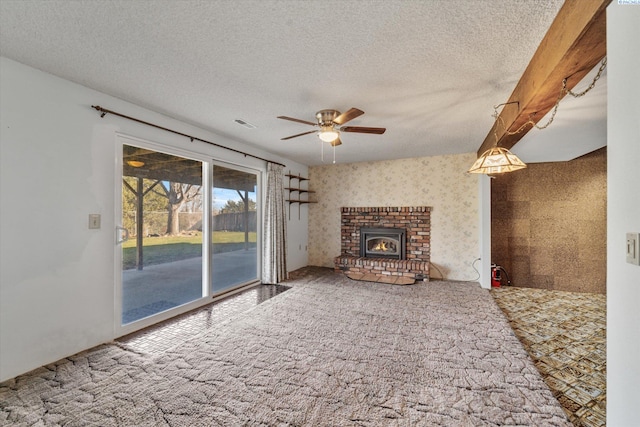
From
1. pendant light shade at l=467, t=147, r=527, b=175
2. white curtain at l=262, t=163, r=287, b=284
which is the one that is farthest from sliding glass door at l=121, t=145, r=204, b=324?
pendant light shade at l=467, t=147, r=527, b=175

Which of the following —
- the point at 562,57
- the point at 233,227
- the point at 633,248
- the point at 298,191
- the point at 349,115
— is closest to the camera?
the point at 633,248

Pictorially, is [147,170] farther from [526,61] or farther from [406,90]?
[526,61]

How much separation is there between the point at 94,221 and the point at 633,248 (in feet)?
11.7

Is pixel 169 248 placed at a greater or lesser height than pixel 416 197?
lesser

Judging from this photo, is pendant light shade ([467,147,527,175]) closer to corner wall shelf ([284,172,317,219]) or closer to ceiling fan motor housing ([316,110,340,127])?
ceiling fan motor housing ([316,110,340,127])

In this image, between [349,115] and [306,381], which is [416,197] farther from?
[306,381]

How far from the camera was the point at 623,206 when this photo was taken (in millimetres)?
934

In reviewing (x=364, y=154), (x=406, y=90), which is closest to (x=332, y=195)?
(x=364, y=154)

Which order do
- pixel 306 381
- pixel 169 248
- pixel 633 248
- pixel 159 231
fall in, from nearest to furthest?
1. pixel 633 248
2. pixel 306 381
3. pixel 159 231
4. pixel 169 248

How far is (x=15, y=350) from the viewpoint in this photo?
6.54ft

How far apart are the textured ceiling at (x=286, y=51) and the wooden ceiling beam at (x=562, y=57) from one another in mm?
92

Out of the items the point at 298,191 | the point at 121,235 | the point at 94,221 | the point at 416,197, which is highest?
the point at 298,191

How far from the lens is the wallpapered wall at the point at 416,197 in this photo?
488 cm

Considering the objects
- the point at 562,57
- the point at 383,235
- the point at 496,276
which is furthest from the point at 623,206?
the point at 383,235
